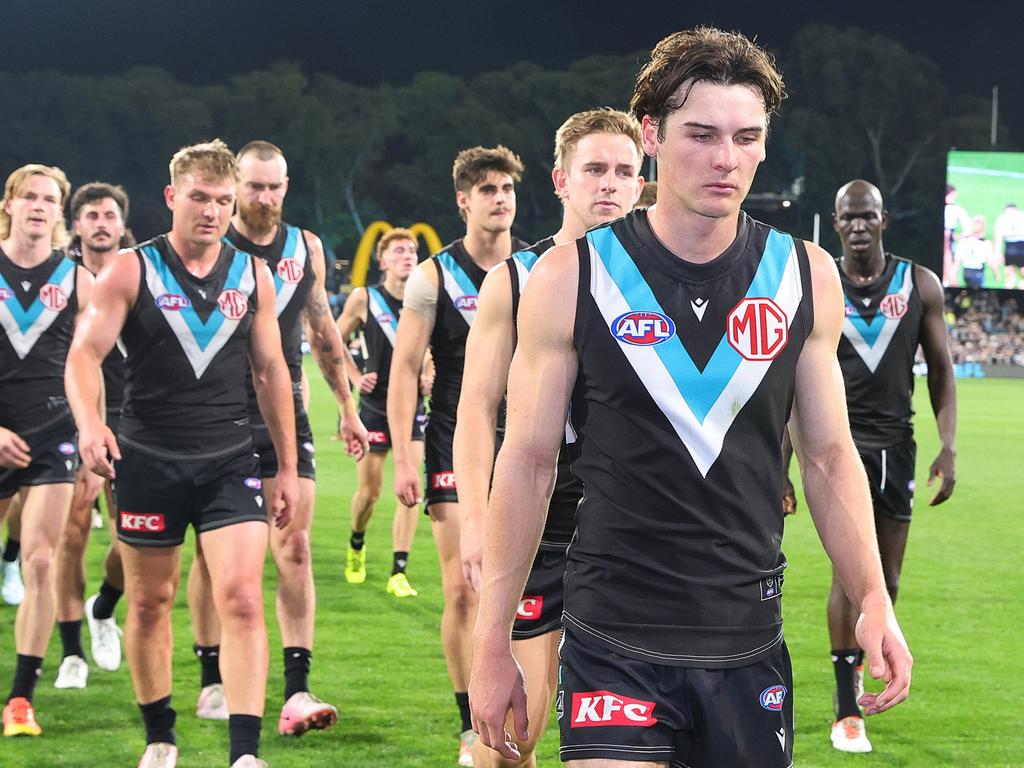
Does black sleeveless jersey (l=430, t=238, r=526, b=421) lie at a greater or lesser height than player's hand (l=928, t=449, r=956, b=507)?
greater

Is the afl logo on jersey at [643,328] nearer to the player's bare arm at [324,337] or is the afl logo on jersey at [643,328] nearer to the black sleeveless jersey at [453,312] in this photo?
the black sleeveless jersey at [453,312]

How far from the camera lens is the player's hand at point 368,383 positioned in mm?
12258

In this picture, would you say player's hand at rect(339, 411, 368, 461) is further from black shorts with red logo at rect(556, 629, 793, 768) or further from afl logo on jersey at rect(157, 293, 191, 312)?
black shorts with red logo at rect(556, 629, 793, 768)

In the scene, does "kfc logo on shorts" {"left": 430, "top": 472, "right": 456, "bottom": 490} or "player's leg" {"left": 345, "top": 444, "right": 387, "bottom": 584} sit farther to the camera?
"player's leg" {"left": 345, "top": 444, "right": 387, "bottom": 584}

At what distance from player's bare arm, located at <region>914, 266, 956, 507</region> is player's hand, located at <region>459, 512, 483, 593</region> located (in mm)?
3462

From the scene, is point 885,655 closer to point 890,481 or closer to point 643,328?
point 643,328

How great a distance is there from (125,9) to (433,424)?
82313mm

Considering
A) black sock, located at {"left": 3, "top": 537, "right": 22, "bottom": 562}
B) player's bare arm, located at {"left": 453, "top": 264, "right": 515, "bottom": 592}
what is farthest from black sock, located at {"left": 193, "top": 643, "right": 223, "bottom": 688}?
black sock, located at {"left": 3, "top": 537, "right": 22, "bottom": 562}

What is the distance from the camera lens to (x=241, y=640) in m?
5.72

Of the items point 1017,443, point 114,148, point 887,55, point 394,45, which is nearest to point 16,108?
point 114,148

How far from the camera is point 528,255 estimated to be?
4.91 metres

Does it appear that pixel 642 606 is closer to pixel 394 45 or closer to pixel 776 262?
pixel 776 262

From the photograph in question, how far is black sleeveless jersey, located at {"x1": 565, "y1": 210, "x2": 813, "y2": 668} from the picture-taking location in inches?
125

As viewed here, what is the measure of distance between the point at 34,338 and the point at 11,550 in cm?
302
